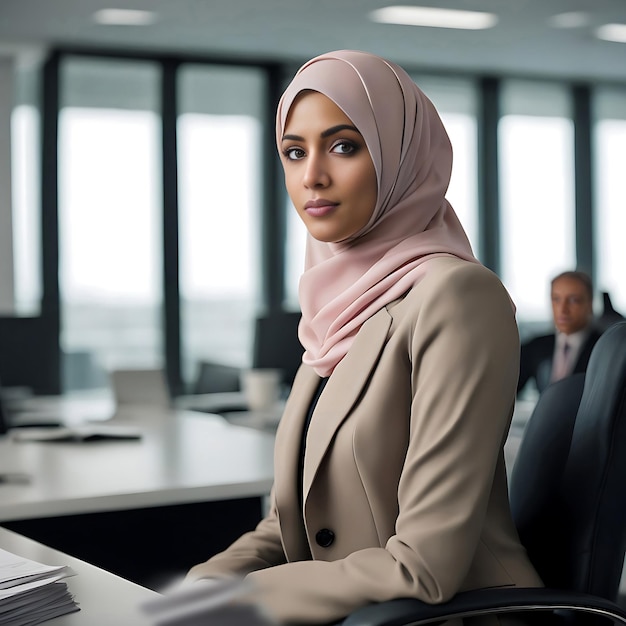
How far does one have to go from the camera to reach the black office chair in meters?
1.26

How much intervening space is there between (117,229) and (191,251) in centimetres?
55

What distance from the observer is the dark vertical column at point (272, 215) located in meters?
7.55

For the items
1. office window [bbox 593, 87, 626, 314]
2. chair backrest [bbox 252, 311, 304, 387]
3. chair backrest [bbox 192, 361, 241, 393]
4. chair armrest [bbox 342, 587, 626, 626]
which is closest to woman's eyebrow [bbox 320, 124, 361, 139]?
chair armrest [bbox 342, 587, 626, 626]

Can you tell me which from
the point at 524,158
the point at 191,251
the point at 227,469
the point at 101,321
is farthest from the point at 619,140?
the point at 227,469

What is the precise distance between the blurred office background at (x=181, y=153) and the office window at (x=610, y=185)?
0.56 m

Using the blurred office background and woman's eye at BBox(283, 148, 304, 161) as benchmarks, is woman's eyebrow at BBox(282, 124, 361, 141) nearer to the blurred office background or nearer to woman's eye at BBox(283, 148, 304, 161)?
woman's eye at BBox(283, 148, 304, 161)

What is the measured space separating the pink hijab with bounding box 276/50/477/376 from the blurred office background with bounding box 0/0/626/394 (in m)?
4.95

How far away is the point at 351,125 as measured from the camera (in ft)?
4.72

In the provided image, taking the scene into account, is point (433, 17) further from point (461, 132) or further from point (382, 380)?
point (382, 380)

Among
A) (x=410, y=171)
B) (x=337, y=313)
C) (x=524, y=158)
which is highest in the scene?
(x=524, y=158)

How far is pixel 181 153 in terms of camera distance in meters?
7.33

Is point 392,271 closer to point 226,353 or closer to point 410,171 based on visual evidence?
point 410,171

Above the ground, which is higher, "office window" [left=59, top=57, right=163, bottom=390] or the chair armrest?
"office window" [left=59, top=57, right=163, bottom=390]

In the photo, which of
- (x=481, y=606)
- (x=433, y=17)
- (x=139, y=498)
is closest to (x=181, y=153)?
(x=433, y=17)
